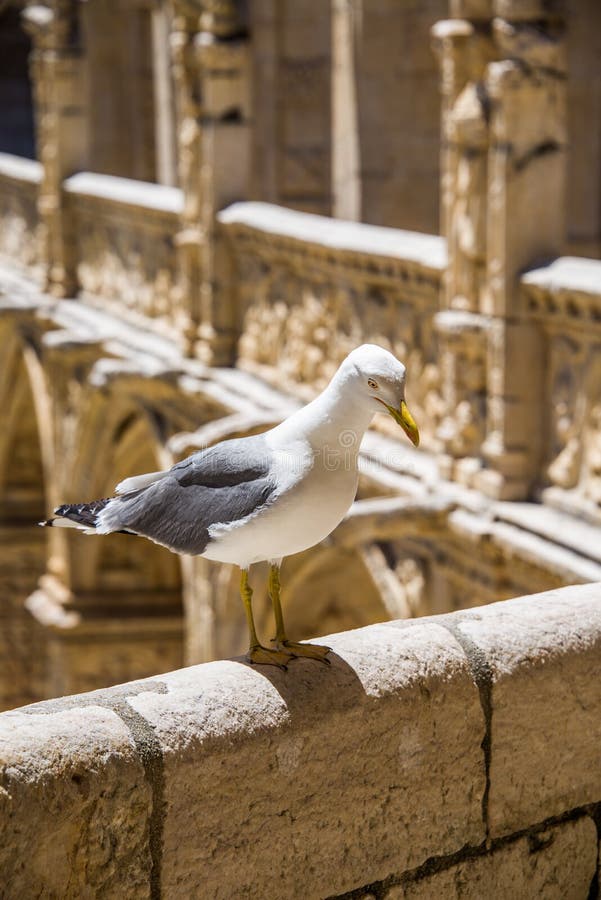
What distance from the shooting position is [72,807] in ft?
7.92

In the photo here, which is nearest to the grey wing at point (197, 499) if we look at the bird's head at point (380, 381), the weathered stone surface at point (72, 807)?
the bird's head at point (380, 381)

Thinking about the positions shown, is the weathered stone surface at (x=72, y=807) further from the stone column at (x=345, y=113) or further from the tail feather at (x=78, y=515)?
the stone column at (x=345, y=113)

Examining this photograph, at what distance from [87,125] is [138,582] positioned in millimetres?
3627

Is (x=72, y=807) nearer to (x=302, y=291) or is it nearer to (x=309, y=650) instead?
(x=309, y=650)

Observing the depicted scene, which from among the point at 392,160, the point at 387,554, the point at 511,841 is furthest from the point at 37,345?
the point at 511,841

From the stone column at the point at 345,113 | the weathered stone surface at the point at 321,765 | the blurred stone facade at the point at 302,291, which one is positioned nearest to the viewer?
the weathered stone surface at the point at 321,765

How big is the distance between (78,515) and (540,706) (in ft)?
2.99

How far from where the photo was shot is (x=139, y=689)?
103 inches

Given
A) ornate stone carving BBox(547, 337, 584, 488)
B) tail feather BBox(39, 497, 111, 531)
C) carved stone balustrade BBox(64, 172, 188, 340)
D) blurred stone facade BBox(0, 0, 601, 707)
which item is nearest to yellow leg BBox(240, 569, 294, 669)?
tail feather BBox(39, 497, 111, 531)

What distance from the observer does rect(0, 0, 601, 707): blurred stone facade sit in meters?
6.14

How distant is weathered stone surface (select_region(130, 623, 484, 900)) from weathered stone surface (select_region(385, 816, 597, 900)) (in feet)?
0.19

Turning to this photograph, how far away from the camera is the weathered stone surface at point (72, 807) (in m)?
2.36

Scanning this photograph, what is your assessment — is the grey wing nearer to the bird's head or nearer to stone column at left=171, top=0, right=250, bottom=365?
the bird's head

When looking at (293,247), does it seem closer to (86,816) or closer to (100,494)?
(100,494)
